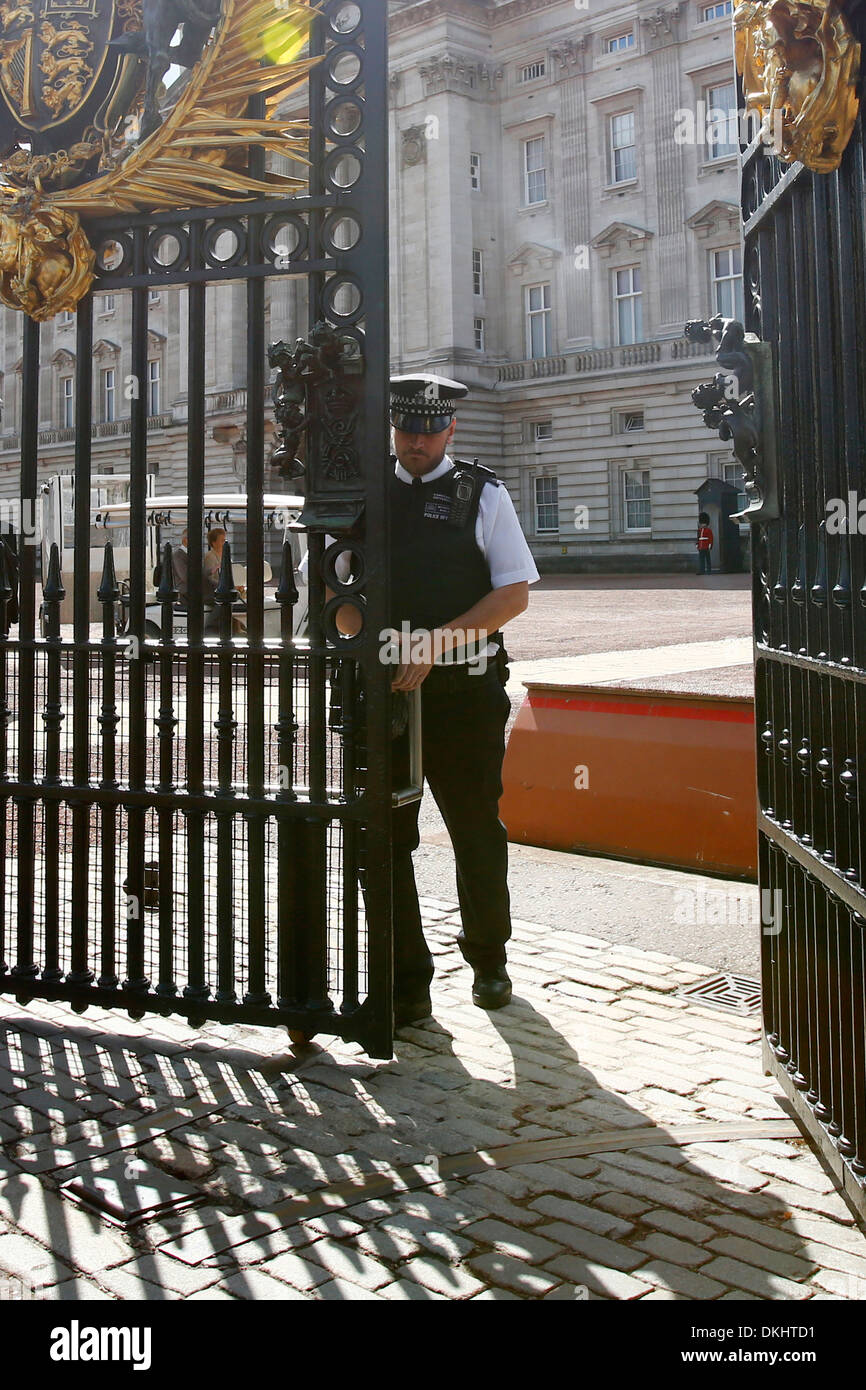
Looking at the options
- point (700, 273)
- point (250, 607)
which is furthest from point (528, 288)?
point (250, 607)

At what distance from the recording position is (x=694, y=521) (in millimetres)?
41969

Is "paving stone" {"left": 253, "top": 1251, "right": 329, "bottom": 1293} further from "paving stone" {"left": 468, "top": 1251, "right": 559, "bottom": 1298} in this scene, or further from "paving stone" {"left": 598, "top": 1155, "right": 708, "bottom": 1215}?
"paving stone" {"left": 598, "top": 1155, "right": 708, "bottom": 1215}

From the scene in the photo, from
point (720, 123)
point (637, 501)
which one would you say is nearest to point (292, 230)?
point (637, 501)

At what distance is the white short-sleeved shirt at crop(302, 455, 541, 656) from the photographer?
484cm

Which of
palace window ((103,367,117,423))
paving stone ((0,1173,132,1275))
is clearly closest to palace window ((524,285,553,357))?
palace window ((103,367,117,423))

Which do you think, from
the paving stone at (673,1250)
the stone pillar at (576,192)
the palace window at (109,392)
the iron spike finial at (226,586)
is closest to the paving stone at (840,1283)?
the paving stone at (673,1250)

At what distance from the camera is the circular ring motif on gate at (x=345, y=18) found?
166 inches

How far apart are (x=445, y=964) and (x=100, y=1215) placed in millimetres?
2349

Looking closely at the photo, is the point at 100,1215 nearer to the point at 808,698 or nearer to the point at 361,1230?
the point at 361,1230

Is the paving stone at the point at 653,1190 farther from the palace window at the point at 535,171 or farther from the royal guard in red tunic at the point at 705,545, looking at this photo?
the palace window at the point at 535,171

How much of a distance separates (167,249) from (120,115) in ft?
1.54

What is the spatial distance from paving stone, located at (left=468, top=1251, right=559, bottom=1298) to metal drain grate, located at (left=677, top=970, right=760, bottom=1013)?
6.54ft

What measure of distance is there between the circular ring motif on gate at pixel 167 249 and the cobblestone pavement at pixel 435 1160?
2608mm

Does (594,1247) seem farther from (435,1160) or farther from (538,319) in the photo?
(538,319)
